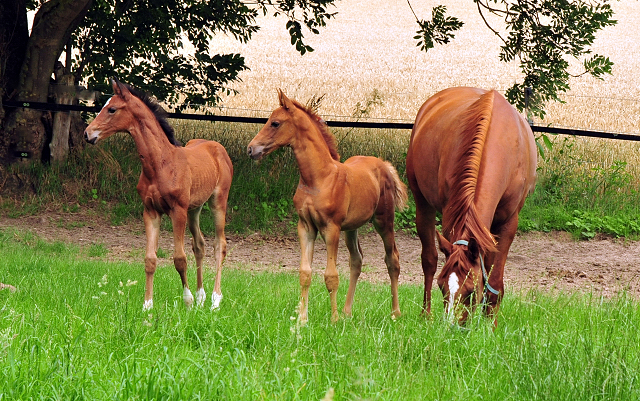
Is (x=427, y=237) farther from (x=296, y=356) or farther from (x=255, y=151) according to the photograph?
(x=296, y=356)

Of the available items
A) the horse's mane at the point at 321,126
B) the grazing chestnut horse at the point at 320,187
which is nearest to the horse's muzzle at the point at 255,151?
the grazing chestnut horse at the point at 320,187

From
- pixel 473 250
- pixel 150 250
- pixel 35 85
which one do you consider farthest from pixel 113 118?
pixel 35 85

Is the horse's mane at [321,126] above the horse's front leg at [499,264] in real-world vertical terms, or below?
above

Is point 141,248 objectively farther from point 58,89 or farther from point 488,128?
point 488,128

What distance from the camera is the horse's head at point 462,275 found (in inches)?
169

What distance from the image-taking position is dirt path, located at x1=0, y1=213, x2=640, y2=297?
9641 millimetres

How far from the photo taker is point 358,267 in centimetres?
613

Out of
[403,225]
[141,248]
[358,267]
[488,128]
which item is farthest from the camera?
[403,225]

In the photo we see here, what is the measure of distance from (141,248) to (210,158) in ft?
13.1

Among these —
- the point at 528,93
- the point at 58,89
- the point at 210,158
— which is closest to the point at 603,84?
the point at 528,93

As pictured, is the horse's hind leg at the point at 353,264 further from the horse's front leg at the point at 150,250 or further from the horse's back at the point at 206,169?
the horse's front leg at the point at 150,250

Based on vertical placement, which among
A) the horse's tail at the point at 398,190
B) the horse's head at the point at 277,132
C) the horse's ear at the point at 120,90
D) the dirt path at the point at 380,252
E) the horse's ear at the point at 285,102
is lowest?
the dirt path at the point at 380,252

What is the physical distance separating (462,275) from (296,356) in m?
1.23

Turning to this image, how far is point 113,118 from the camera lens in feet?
20.1
